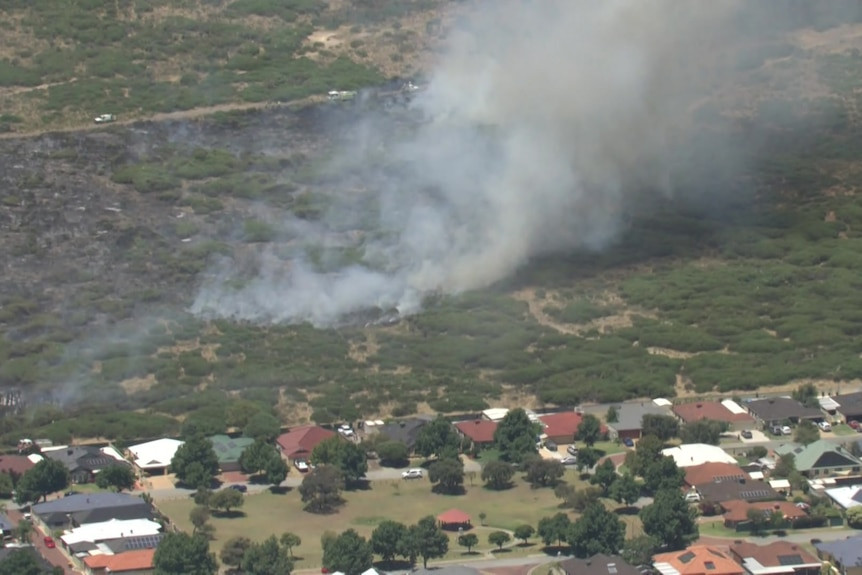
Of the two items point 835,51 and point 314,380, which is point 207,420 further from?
point 835,51

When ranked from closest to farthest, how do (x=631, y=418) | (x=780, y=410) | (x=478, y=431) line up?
(x=478, y=431)
(x=631, y=418)
(x=780, y=410)

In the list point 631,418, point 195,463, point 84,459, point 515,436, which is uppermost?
point 195,463

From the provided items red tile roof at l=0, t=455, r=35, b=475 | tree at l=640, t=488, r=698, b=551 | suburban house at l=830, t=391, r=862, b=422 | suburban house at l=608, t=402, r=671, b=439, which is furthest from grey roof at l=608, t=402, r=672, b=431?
red tile roof at l=0, t=455, r=35, b=475

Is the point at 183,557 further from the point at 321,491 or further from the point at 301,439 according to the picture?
the point at 301,439

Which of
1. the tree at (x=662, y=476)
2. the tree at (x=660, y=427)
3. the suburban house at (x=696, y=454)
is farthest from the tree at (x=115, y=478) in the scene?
the tree at (x=660, y=427)

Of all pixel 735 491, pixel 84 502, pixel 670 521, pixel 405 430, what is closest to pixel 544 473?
pixel 735 491

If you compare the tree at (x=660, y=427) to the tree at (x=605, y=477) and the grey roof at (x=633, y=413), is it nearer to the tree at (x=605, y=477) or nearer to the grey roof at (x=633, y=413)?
the grey roof at (x=633, y=413)
